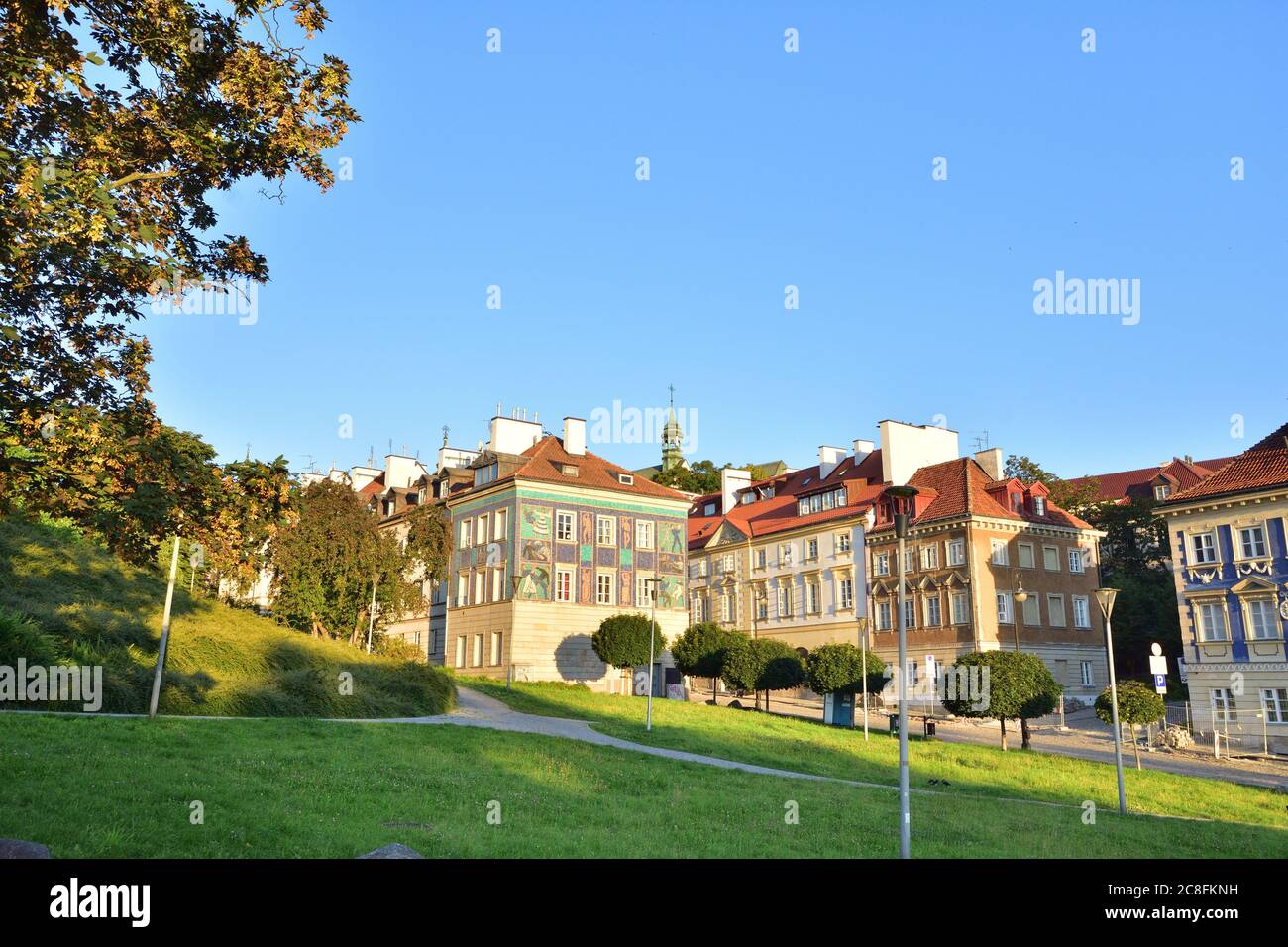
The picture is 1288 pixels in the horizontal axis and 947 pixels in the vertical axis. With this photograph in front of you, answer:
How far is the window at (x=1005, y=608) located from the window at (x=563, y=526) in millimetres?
24156

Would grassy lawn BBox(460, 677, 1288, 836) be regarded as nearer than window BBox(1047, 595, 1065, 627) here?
Yes

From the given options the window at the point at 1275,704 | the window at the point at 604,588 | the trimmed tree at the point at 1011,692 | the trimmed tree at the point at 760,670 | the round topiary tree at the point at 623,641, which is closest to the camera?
the trimmed tree at the point at 1011,692

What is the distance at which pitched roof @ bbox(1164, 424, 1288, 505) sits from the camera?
42875mm

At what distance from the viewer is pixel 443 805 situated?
49.3ft

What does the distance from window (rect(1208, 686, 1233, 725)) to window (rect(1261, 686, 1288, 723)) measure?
1583 mm

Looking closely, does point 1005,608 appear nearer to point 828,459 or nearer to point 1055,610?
point 1055,610

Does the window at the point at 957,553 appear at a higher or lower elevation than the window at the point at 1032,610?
higher

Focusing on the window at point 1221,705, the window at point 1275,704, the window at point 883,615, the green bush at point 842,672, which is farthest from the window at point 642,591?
the window at point 1275,704

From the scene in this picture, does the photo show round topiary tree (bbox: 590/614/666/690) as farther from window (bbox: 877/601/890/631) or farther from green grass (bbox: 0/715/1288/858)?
green grass (bbox: 0/715/1288/858)

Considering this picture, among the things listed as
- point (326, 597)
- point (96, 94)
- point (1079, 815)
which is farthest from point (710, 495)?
point (96, 94)

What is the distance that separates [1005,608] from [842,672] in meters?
18.0

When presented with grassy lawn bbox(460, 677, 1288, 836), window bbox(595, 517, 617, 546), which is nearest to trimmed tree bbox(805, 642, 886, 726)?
grassy lawn bbox(460, 677, 1288, 836)

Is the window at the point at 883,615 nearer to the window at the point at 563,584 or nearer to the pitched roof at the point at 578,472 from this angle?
the pitched roof at the point at 578,472

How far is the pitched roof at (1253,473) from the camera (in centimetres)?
4288
